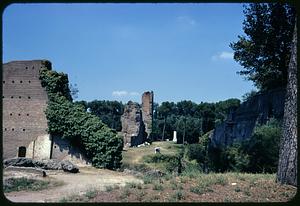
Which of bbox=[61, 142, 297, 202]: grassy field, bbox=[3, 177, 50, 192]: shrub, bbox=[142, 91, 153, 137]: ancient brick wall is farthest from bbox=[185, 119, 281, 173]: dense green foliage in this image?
bbox=[142, 91, 153, 137]: ancient brick wall

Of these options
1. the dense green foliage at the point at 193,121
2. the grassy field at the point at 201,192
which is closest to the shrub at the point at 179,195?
the grassy field at the point at 201,192

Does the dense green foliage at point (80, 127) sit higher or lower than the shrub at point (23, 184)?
higher

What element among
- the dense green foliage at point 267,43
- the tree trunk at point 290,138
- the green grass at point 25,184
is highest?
the dense green foliage at point 267,43

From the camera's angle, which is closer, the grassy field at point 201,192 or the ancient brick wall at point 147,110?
the grassy field at point 201,192

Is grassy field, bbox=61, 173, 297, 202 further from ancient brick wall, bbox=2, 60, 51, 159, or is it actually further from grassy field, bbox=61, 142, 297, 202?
ancient brick wall, bbox=2, 60, 51, 159

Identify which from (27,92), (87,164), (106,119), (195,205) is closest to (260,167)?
(195,205)

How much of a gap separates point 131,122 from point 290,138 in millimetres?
32295

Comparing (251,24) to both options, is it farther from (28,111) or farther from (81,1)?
(81,1)

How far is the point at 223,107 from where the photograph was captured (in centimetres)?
6297

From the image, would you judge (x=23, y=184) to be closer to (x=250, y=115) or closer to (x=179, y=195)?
(x=179, y=195)

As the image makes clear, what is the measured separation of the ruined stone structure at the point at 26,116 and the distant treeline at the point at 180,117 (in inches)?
1237

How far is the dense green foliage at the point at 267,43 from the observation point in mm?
23156

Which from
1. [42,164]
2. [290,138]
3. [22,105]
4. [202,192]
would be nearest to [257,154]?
[202,192]

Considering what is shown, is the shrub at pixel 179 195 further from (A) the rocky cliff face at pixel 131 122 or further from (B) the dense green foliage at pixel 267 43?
(A) the rocky cliff face at pixel 131 122
